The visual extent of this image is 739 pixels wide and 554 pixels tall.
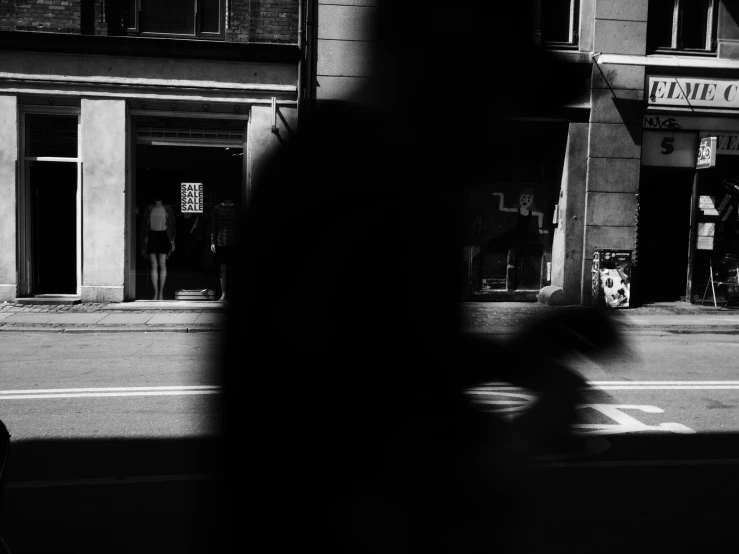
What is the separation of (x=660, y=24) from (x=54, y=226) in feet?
39.5

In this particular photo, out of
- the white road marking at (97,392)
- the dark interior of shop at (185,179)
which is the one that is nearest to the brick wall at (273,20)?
the dark interior of shop at (185,179)

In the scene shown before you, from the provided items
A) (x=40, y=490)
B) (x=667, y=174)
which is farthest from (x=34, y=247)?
(x=667, y=174)

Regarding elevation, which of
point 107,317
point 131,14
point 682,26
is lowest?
point 107,317

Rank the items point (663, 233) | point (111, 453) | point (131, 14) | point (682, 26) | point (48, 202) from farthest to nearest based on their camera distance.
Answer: point (663, 233) → point (682, 26) → point (48, 202) → point (131, 14) → point (111, 453)

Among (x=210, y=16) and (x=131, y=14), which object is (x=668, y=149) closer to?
(x=210, y=16)

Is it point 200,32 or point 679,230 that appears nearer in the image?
point 200,32

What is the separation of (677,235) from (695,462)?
11.7 m

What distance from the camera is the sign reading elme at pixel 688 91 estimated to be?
1491 centimetres

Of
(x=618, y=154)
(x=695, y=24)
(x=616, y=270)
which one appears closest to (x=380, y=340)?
(x=616, y=270)

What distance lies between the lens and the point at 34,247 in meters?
14.2

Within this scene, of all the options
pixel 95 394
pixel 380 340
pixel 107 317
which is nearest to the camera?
pixel 380 340

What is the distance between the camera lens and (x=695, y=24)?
15.4 metres

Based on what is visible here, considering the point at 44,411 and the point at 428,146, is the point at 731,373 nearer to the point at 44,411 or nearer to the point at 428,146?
the point at 44,411

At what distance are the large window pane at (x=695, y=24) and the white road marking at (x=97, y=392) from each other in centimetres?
1257
